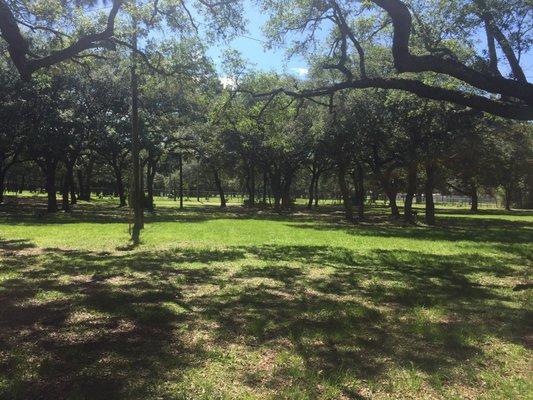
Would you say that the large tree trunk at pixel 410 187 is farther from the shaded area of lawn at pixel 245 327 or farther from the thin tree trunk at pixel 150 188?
the thin tree trunk at pixel 150 188

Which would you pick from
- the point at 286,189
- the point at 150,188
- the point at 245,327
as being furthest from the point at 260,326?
the point at 286,189

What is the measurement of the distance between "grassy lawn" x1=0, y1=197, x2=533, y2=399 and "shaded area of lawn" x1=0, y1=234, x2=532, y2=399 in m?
0.02

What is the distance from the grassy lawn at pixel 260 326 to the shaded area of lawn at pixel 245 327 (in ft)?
0.07

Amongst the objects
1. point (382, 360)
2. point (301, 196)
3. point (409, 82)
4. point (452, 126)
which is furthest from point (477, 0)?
point (301, 196)

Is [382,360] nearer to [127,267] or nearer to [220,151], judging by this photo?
[127,267]

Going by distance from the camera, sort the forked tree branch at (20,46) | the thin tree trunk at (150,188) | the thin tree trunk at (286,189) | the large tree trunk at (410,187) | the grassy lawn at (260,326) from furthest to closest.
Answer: the thin tree trunk at (286,189)
the thin tree trunk at (150,188)
the large tree trunk at (410,187)
the forked tree branch at (20,46)
the grassy lawn at (260,326)

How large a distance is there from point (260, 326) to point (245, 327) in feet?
0.64

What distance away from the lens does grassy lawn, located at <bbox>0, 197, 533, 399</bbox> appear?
448 cm

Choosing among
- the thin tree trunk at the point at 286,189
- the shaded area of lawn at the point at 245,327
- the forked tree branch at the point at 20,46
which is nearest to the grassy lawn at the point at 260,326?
the shaded area of lawn at the point at 245,327

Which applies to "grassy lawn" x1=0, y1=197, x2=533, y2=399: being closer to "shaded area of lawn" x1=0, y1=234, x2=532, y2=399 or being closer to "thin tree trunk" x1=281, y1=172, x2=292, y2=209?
"shaded area of lawn" x1=0, y1=234, x2=532, y2=399

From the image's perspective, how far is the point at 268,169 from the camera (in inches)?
1633

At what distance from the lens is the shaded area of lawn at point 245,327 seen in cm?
453

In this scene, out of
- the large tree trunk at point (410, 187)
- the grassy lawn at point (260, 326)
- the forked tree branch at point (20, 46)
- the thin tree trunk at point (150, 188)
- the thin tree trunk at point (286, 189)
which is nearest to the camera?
the grassy lawn at point (260, 326)

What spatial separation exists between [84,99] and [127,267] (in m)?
20.6
